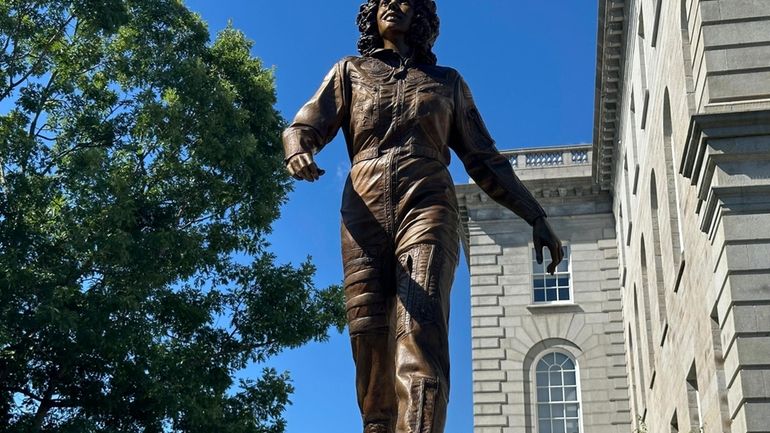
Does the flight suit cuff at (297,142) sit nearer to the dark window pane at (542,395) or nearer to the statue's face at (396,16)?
the statue's face at (396,16)

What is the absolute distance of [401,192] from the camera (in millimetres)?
5980

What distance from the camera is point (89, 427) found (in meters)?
17.8

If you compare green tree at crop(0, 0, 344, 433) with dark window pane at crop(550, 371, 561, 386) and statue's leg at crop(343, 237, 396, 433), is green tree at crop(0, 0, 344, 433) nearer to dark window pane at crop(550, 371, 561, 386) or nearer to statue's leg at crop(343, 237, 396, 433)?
statue's leg at crop(343, 237, 396, 433)

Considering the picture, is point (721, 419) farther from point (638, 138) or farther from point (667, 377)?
point (638, 138)

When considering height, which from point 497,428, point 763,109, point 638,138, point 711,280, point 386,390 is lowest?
point 386,390

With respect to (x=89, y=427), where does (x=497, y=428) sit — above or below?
above

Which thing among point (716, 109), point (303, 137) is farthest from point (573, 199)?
point (303, 137)

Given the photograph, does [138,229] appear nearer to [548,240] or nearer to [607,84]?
[548,240]

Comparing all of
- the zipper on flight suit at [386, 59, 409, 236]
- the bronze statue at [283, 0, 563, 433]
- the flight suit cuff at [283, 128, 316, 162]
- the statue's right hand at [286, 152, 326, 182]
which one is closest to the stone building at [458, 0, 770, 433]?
the bronze statue at [283, 0, 563, 433]

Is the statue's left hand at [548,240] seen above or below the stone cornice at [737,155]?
below

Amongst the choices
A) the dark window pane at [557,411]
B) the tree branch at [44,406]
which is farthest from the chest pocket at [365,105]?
the dark window pane at [557,411]

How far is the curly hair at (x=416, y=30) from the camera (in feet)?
21.6

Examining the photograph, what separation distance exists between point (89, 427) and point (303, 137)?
12933 millimetres

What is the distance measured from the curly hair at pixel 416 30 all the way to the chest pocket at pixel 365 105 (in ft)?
1.16
